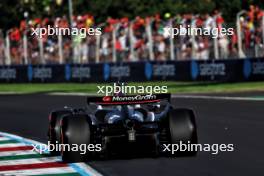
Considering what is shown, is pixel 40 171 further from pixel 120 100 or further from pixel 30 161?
pixel 120 100

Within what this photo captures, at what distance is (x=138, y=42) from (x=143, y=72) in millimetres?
1972

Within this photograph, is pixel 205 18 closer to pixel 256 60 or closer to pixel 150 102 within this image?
pixel 256 60

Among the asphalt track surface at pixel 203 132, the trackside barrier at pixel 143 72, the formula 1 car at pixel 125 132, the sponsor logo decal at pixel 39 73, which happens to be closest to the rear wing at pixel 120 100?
the formula 1 car at pixel 125 132

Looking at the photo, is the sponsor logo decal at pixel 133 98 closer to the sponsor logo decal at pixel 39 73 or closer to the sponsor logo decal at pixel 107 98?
the sponsor logo decal at pixel 107 98

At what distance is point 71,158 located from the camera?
32.2 ft

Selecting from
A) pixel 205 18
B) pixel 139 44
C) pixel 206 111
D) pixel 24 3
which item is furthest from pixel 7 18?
pixel 206 111

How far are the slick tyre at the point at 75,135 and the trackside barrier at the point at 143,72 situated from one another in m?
17.8

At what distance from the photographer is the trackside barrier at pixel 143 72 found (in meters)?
27.9

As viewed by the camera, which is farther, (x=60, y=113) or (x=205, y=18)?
(x=205, y=18)

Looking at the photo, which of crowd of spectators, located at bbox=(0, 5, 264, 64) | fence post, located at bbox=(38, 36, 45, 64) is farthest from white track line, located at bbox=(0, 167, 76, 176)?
fence post, located at bbox=(38, 36, 45, 64)

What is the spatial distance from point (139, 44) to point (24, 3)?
515 inches

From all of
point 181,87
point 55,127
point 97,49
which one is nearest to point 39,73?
point 97,49

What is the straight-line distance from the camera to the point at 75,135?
9688 millimetres

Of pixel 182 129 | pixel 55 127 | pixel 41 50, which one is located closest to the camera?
pixel 182 129
